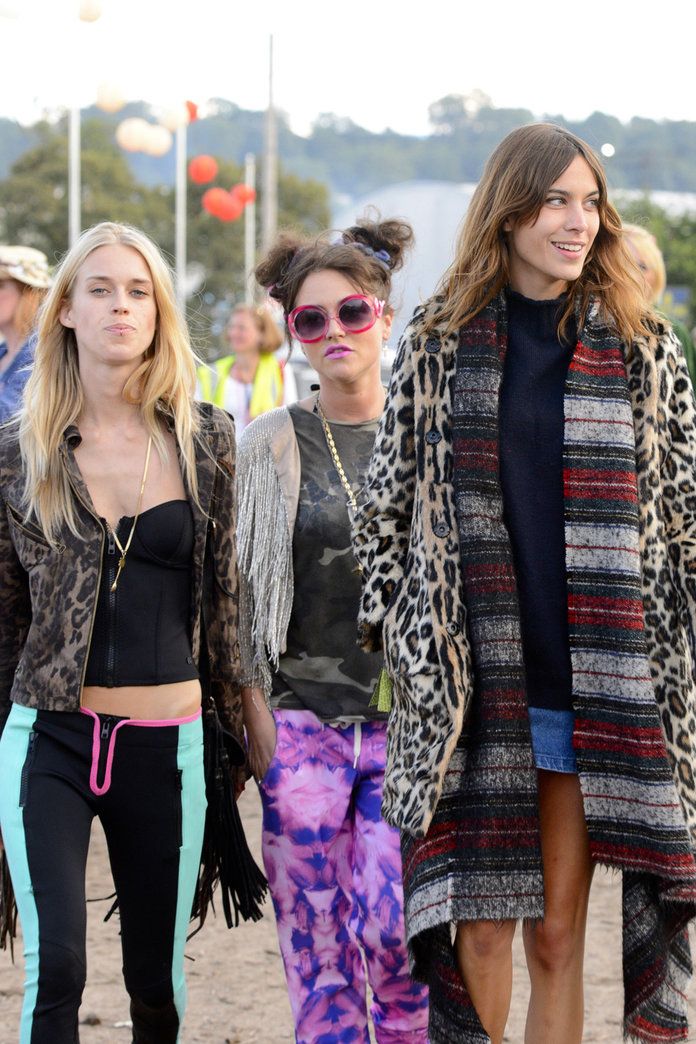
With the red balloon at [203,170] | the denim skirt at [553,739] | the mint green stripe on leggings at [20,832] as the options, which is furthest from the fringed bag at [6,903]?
the red balloon at [203,170]

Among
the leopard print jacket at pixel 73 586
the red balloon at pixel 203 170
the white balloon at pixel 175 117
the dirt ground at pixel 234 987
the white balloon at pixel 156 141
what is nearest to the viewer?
the leopard print jacket at pixel 73 586

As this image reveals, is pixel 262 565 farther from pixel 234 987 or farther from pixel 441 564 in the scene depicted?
pixel 234 987

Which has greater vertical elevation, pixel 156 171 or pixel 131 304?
pixel 156 171

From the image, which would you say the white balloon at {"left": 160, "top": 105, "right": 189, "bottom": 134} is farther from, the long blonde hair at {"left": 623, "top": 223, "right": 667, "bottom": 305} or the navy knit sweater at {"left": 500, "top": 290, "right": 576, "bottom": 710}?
the navy knit sweater at {"left": 500, "top": 290, "right": 576, "bottom": 710}

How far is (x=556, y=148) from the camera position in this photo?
3.20 m

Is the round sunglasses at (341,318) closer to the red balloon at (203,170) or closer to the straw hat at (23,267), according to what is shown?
the straw hat at (23,267)

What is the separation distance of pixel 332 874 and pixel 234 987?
4.75ft

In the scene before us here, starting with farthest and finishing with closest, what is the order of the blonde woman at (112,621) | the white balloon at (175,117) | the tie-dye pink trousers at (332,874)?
the white balloon at (175,117)
the tie-dye pink trousers at (332,874)
the blonde woman at (112,621)

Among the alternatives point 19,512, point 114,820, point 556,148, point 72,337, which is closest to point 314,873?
point 114,820

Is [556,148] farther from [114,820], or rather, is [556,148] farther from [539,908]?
[114,820]

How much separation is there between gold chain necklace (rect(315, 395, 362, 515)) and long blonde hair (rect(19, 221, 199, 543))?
420 millimetres

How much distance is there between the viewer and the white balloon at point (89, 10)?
11.9 m

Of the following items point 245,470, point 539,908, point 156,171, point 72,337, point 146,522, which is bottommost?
point 539,908

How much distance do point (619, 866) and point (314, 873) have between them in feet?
3.57
